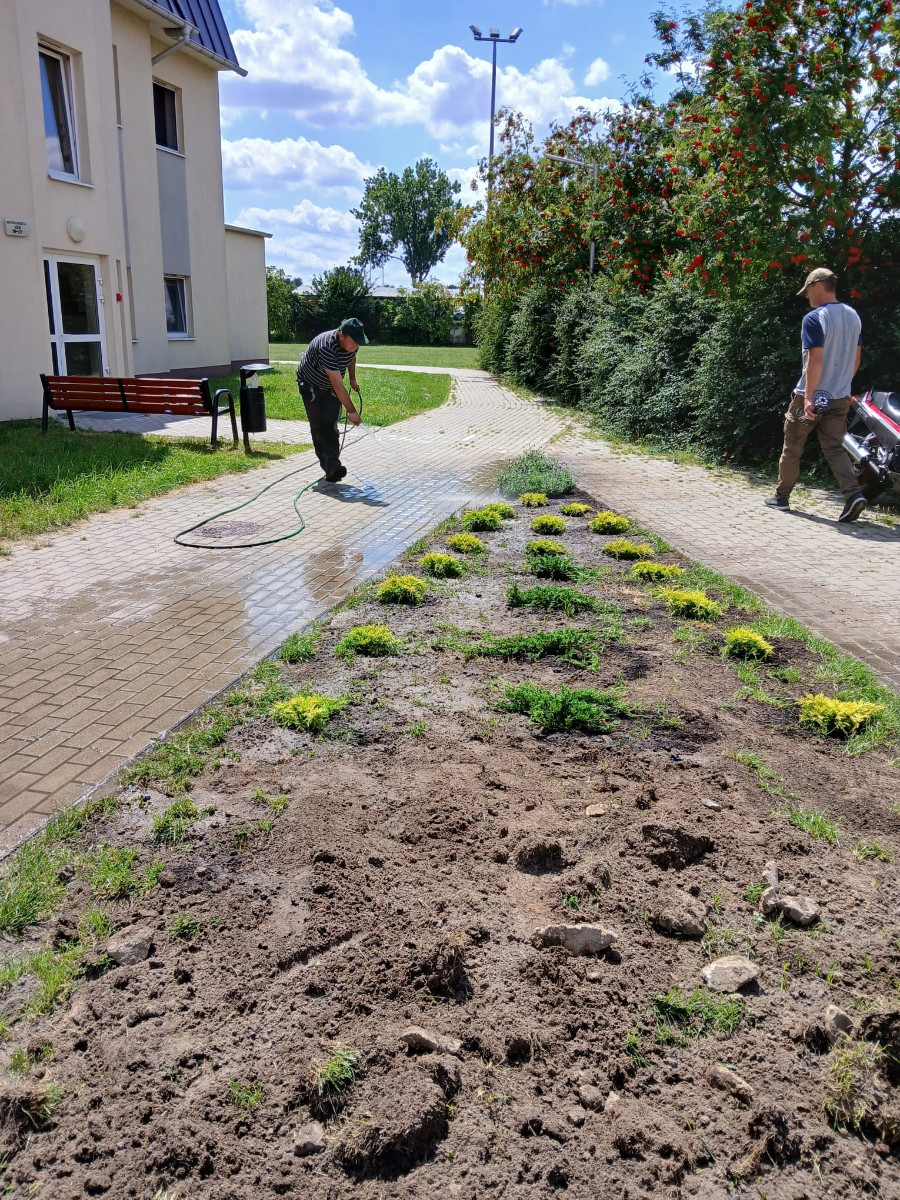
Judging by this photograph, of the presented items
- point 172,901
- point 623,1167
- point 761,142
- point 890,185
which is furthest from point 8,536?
point 890,185

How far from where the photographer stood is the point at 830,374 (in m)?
8.88

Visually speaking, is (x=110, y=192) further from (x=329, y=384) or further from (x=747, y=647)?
(x=747, y=647)

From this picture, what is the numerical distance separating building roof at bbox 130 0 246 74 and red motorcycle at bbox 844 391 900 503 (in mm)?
16364

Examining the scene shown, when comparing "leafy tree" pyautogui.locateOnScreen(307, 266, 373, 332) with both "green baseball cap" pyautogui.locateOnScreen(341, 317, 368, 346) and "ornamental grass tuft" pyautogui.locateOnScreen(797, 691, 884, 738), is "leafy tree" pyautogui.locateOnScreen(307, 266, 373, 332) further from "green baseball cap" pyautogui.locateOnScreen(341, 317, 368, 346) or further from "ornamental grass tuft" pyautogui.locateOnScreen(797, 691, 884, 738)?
"ornamental grass tuft" pyautogui.locateOnScreen(797, 691, 884, 738)

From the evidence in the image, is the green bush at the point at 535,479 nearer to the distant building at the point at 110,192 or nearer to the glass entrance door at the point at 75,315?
the distant building at the point at 110,192

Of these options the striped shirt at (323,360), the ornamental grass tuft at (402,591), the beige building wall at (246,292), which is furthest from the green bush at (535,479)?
the beige building wall at (246,292)

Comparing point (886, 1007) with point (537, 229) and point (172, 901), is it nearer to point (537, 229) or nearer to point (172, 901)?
point (172, 901)

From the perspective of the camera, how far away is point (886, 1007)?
2.43 meters

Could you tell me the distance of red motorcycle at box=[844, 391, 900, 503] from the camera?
8.91 metres

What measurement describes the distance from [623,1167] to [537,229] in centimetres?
2293

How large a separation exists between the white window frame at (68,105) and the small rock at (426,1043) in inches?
626

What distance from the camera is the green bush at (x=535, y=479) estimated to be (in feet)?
34.3

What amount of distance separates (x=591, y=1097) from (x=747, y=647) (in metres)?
3.41

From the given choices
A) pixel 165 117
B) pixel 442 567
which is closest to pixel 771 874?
pixel 442 567
